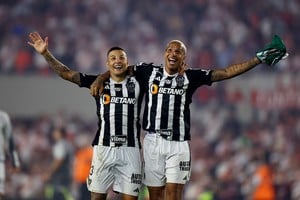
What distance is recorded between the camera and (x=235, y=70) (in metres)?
9.41

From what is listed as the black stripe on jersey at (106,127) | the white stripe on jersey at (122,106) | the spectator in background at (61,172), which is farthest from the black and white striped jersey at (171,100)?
the spectator in background at (61,172)

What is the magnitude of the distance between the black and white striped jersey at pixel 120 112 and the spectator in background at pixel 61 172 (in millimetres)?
5413

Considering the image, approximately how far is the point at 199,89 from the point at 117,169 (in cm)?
897

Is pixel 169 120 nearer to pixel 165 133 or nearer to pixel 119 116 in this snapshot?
pixel 165 133

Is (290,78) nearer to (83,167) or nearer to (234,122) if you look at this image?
(234,122)

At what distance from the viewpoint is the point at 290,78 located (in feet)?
61.3

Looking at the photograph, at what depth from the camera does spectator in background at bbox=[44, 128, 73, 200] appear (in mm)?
15109

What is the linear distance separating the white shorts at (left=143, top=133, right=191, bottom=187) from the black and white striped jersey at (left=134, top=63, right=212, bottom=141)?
85 millimetres

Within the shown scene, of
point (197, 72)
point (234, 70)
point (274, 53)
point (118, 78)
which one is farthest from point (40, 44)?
point (274, 53)

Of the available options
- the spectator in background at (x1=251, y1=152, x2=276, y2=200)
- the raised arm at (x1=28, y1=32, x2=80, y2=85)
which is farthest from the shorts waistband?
the spectator in background at (x1=251, y1=152, x2=276, y2=200)

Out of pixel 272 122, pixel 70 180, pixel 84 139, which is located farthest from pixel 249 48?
pixel 70 180

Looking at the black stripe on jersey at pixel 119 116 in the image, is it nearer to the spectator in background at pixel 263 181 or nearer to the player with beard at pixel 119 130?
the player with beard at pixel 119 130

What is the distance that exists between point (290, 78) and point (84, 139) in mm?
3958

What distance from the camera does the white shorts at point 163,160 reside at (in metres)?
9.50
